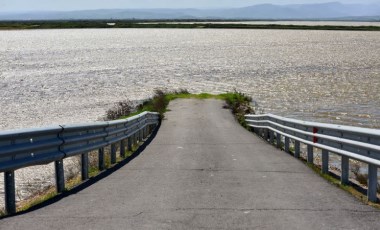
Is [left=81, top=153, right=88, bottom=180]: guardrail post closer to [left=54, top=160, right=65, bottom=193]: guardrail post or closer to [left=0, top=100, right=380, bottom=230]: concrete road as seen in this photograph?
[left=0, top=100, right=380, bottom=230]: concrete road

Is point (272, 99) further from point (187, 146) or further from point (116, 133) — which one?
point (116, 133)

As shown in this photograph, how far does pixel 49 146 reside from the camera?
9.21 m

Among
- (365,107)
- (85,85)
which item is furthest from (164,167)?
(85,85)

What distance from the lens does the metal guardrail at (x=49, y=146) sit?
27.0 feet

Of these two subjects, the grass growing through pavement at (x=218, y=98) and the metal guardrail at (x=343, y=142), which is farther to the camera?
the grass growing through pavement at (x=218, y=98)

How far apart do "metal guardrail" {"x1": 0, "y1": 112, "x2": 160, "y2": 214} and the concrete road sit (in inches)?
19.1

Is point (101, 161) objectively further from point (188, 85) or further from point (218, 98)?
point (188, 85)

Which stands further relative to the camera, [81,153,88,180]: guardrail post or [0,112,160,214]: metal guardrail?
[81,153,88,180]: guardrail post

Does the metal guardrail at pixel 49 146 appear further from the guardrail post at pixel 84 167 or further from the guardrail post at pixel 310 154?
the guardrail post at pixel 310 154

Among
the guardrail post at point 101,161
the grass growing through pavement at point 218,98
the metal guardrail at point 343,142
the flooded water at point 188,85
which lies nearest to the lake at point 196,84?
the flooded water at point 188,85

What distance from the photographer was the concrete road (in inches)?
287

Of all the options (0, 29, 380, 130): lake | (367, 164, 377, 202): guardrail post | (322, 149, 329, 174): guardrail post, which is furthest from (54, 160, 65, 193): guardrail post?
(0, 29, 380, 130): lake

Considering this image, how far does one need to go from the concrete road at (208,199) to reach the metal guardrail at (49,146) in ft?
1.59

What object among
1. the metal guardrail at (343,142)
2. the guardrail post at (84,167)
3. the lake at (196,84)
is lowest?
the lake at (196,84)
